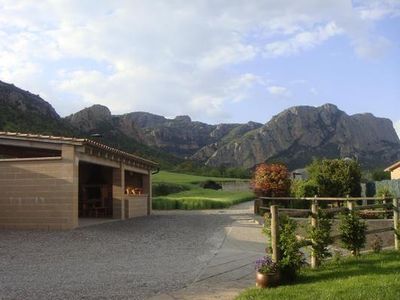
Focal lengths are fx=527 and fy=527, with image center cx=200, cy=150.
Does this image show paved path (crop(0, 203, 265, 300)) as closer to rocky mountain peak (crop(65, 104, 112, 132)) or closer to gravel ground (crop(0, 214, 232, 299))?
gravel ground (crop(0, 214, 232, 299))

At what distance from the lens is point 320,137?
113 meters

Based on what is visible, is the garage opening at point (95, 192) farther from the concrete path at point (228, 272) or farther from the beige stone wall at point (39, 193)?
the concrete path at point (228, 272)

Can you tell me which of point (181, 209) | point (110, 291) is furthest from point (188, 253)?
point (181, 209)

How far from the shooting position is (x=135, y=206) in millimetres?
24844

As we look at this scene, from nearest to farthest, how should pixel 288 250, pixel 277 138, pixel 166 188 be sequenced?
pixel 288 250 → pixel 166 188 → pixel 277 138

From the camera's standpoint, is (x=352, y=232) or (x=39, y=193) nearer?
(x=352, y=232)

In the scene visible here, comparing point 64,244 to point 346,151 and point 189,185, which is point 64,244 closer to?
point 189,185

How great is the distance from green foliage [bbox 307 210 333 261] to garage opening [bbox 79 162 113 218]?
50.1 feet

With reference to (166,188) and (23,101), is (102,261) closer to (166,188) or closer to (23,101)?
(166,188)

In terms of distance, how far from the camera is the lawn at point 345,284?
6965mm

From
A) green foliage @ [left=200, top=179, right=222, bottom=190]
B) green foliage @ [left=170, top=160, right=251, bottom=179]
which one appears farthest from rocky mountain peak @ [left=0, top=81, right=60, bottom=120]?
green foliage @ [left=170, top=160, right=251, bottom=179]

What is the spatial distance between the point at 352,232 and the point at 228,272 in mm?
2924

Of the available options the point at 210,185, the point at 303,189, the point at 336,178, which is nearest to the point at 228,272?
the point at 303,189

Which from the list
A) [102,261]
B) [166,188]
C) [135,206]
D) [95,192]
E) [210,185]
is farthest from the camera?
[210,185]
